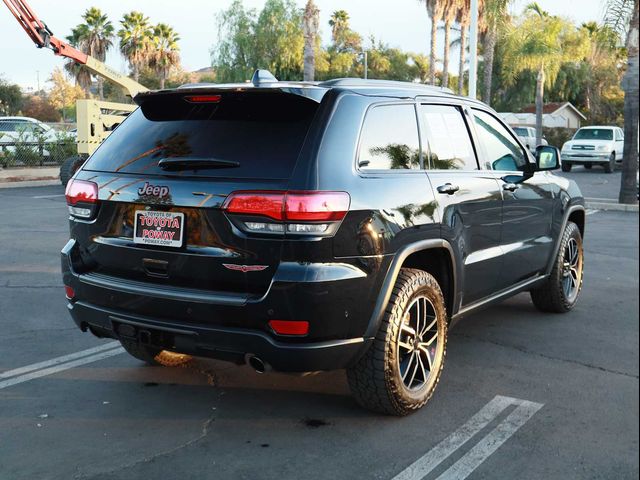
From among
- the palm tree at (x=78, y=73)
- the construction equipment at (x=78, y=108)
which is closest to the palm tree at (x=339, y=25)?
the palm tree at (x=78, y=73)

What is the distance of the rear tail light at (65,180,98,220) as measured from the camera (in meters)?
4.13

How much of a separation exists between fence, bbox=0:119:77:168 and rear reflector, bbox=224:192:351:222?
21456mm

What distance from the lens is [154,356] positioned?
506 cm

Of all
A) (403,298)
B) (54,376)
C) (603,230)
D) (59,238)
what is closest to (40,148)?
(59,238)

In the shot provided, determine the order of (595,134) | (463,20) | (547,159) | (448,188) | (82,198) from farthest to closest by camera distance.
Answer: (463,20) < (595,134) < (547,159) < (448,188) < (82,198)

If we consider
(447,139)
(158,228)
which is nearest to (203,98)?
(158,228)

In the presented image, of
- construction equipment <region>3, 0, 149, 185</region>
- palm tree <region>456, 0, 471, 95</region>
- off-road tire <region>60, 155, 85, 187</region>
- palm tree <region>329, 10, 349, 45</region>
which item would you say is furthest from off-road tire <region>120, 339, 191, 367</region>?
palm tree <region>329, 10, 349, 45</region>

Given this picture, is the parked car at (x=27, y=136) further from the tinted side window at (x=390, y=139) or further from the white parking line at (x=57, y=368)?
the tinted side window at (x=390, y=139)

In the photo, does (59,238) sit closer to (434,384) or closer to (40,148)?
(434,384)

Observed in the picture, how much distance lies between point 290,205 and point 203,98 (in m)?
0.91

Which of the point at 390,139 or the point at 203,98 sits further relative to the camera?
the point at 390,139

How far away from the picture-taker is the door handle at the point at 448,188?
4.45 m

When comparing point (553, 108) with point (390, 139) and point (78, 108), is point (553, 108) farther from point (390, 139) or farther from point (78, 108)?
point (390, 139)

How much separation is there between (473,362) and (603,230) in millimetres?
8057
